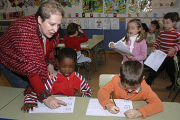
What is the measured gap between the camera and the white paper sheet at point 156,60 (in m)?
2.52

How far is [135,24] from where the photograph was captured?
2301 mm

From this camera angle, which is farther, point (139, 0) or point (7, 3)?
point (7, 3)

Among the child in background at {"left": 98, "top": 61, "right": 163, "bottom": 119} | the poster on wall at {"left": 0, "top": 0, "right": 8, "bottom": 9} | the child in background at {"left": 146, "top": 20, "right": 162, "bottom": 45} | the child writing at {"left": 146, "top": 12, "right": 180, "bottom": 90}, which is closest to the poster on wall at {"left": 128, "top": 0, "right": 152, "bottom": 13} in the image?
the child in background at {"left": 146, "top": 20, "right": 162, "bottom": 45}

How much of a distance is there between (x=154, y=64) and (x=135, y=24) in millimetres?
706

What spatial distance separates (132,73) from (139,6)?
447 centimetres

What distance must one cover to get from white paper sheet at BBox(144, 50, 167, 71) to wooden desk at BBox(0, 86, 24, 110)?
1.85 metres

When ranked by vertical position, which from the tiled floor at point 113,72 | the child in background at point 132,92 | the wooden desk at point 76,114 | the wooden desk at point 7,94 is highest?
the child in background at point 132,92

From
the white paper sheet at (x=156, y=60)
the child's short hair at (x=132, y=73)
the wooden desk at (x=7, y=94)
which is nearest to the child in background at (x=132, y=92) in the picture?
the child's short hair at (x=132, y=73)

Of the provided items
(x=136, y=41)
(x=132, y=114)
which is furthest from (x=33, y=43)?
(x=136, y=41)

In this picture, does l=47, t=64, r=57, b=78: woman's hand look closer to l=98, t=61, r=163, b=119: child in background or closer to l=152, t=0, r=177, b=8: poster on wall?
l=98, t=61, r=163, b=119: child in background

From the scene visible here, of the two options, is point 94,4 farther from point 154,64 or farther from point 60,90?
point 60,90

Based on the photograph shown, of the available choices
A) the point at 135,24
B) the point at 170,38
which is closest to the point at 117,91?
the point at 135,24

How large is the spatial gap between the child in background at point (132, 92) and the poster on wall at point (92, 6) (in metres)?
4.39

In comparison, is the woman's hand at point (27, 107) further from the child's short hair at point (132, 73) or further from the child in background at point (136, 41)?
the child in background at point (136, 41)
